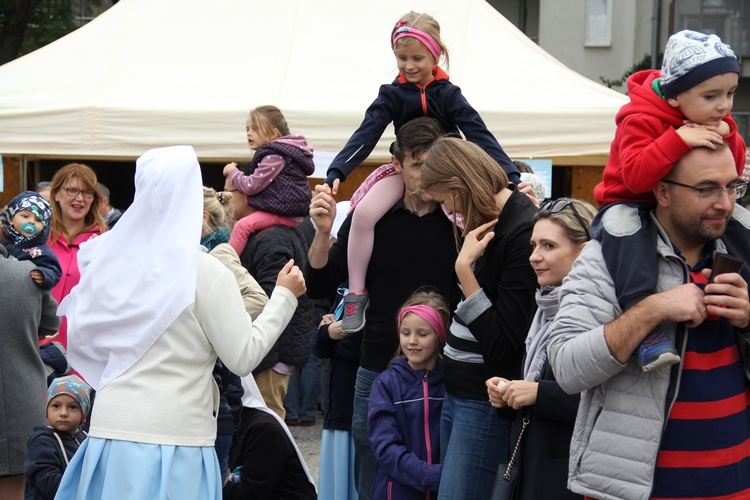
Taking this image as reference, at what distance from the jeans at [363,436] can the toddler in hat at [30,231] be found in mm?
1805

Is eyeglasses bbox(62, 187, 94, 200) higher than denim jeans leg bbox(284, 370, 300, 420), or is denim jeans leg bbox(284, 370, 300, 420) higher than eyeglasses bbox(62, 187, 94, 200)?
eyeglasses bbox(62, 187, 94, 200)

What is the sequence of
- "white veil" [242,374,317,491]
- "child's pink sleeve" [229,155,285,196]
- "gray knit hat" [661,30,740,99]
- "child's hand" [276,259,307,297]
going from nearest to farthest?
"gray knit hat" [661,30,740,99], "child's hand" [276,259,307,297], "white veil" [242,374,317,491], "child's pink sleeve" [229,155,285,196]

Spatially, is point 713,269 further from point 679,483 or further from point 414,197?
point 414,197

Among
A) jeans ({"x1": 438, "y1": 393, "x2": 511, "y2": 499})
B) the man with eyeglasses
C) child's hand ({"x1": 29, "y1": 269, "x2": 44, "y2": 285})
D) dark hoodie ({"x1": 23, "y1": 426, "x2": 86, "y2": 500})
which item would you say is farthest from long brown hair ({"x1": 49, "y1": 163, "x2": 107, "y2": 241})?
the man with eyeglasses

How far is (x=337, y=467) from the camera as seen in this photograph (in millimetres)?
4957

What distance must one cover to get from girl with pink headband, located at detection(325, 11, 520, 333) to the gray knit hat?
1597mm

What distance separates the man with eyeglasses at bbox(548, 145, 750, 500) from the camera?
250 cm

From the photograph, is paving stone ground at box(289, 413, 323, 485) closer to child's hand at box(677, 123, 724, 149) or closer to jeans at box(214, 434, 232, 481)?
jeans at box(214, 434, 232, 481)

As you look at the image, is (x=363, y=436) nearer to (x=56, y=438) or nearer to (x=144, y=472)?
(x=144, y=472)

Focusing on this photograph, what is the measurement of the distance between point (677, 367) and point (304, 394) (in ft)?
21.0

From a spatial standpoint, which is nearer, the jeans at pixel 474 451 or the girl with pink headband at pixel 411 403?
the jeans at pixel 474 451

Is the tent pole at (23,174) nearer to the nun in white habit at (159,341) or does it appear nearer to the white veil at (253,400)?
the white veil at (253,400)

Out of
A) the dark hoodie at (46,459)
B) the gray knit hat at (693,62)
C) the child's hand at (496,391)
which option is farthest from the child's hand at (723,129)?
Result: the dark hoodie at (46,459)

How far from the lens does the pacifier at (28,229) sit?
5.41 metres
